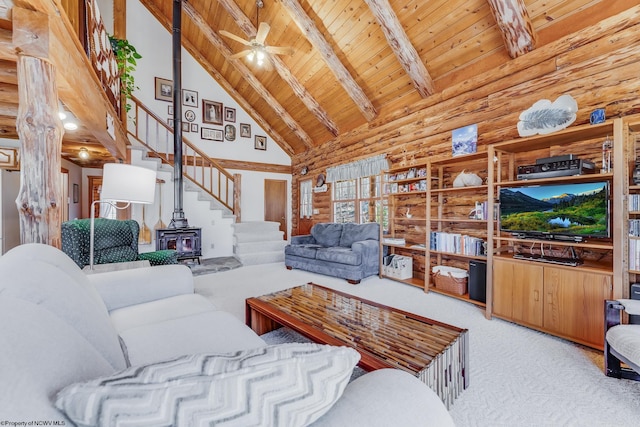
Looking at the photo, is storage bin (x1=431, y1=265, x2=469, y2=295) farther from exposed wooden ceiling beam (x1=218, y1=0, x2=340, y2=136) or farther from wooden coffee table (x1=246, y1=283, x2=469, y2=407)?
exposed wooden ceiling beam (x1=218, y1=0, x2=340, y2=136)

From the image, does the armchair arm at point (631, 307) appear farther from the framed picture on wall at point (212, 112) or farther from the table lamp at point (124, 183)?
the framed picture on wall at point (212, 112)

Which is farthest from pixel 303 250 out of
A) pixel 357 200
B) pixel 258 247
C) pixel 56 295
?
pixel 56 295

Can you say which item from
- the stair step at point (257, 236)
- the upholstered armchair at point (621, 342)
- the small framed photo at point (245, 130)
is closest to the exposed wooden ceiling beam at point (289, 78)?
the small framed photo at point (245, 130)

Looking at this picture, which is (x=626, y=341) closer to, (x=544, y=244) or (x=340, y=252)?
(x=544, y=244)

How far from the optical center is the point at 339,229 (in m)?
5.25

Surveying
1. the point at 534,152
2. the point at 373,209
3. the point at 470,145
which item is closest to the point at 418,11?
the point at 470,145

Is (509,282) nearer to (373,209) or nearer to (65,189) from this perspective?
(373,209)

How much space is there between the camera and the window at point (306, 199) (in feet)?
24.7

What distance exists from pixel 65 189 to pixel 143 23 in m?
4.29

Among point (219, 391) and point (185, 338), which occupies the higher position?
point (219, 391)

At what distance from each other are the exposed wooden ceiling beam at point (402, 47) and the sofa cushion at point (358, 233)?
2158mm

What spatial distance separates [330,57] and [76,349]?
4841 millimetres

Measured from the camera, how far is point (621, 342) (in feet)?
5.26

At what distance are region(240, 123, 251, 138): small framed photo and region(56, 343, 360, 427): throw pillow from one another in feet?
25.5
